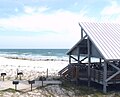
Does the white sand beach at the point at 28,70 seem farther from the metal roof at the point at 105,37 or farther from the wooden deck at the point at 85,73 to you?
the metal roof at the point at 105,37

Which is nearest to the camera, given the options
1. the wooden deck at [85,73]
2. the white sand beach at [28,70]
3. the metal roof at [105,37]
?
the metal roof at [105,37]

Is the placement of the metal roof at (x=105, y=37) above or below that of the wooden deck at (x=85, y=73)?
above

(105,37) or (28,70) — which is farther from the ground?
(105,37)

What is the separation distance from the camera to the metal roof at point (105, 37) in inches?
850

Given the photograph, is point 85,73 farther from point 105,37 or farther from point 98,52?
point 105,37

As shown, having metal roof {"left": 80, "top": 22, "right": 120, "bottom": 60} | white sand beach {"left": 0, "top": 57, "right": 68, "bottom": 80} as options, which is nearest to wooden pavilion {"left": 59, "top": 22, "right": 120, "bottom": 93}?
metal roof {"left": 80, "top": 22, "right": 120, "bottom": 60}

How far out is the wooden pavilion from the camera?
2188 cm

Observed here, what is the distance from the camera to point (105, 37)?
2367 centimetres

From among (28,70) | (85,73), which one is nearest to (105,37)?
(85,73)

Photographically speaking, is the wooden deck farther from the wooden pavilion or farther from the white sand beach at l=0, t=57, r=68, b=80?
the white sand beach at l=0, t=57, r=68, b=80

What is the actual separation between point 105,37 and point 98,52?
1.91 m

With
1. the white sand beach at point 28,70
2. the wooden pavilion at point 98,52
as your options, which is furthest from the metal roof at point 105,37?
the white sand beach at point 28,70

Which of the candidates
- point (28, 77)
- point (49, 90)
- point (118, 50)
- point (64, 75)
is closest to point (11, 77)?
point (28, 77)

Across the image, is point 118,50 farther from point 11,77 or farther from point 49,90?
point 11,77
